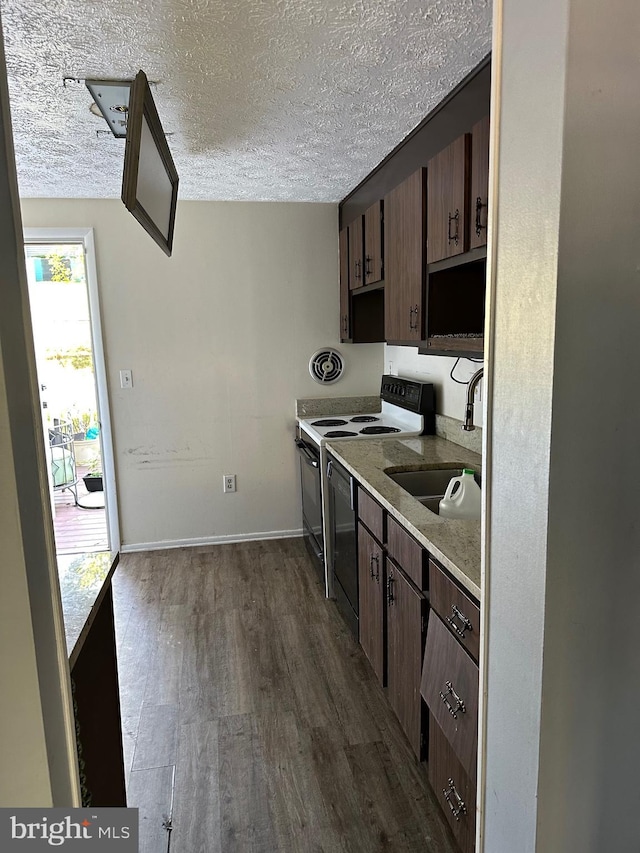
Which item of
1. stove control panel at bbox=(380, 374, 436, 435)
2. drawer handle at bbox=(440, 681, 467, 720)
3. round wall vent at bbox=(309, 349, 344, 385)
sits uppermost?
round wall vent at bbox=(309, 349, 344, 385)

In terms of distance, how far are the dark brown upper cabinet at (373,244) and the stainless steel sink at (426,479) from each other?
1.13 meters

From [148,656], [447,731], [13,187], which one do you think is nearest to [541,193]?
[13,187]

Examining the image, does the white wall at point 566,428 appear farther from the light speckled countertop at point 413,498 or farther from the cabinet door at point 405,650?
the cabinet door at point 405,650

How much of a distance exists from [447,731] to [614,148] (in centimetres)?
142

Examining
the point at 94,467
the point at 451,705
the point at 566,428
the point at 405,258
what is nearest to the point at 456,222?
the point at 405,258

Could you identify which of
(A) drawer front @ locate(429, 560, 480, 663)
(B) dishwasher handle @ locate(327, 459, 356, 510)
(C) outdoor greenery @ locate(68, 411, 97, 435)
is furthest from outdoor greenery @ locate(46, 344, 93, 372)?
(A) drawer front @ locate(429, 560, 480, 663)

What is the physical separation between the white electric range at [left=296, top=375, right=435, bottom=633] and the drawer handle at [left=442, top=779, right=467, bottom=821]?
1015 millimetres

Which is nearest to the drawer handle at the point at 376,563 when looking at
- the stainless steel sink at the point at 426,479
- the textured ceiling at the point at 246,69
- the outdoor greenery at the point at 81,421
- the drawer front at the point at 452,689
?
the stainless steel sink at the point at 426,479

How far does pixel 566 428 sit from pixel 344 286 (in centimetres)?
313

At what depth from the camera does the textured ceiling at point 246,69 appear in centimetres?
144

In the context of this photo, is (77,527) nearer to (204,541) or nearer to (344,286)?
(204,541)

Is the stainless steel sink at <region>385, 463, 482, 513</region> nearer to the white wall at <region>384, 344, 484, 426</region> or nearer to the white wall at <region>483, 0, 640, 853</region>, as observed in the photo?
the white wall at <region>384, 344, 484, 426</region>

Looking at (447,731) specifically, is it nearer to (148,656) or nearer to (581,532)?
(581,532)

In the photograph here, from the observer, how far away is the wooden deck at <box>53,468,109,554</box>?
13.4ft
